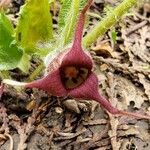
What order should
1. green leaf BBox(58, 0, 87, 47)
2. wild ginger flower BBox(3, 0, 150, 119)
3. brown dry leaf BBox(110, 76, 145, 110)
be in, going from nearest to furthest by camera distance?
wild ginger flower BBox(3, 0, 150, 119) → green leaf BBox(58, 0, 87, 47) → brown dry leaf BBox(110, 76, 145, 110)

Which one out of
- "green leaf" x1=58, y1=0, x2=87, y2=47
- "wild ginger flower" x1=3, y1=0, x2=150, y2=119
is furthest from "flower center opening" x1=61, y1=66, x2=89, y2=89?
"green leaf" x1=58, y1=0, x2=87, y2=47

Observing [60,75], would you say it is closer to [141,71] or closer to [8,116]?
[8,116]

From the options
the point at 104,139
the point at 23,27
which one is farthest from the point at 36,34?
the point at 104,139

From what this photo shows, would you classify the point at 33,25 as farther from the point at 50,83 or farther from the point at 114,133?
the point at 114,133

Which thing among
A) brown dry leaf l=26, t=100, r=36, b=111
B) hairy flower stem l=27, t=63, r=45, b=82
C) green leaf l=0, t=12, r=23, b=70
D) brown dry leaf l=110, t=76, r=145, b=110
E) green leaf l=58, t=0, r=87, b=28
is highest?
green leaf l=58, t=0, r=87, b=28

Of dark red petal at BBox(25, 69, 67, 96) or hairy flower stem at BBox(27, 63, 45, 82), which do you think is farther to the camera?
hairy flower stem at BBox(27, 63, 45, 82)

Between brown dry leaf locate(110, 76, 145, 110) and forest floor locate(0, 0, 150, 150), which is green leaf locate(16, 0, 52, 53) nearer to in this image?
forest floor locate(0, 0, 150, 150)

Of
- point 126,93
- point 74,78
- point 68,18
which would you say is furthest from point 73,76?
point 126,93

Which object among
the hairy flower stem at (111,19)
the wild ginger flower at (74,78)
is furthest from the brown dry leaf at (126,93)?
the wild ginger flower at (74,78)
